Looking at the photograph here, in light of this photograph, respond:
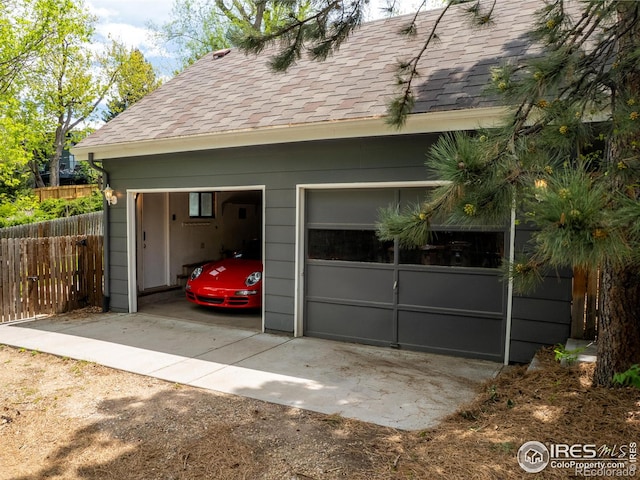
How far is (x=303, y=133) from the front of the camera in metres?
5.62

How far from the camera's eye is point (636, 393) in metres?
3.10

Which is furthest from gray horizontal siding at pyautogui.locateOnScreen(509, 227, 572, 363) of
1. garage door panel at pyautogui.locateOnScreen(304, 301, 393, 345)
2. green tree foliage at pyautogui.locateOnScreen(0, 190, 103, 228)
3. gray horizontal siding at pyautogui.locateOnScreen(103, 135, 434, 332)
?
green tree foliage at pyautogui.locateOnScreen(0, 190, 103, 228)

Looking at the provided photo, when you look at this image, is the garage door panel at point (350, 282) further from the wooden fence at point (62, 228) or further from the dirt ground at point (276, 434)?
the wooden fence at point (62, 228)

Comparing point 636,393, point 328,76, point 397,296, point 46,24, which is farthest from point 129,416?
point 46,24

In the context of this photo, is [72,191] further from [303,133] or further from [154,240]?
[303,133]

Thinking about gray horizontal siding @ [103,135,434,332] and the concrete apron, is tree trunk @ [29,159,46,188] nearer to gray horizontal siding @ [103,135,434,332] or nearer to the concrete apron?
gray horizontal siding @ [103,135,434,332]

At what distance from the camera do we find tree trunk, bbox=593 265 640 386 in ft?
10.7

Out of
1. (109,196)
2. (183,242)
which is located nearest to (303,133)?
(109,196)

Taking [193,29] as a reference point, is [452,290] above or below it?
below

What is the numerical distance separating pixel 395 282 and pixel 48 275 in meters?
5.50

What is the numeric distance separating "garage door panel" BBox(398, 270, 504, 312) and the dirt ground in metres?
1.07

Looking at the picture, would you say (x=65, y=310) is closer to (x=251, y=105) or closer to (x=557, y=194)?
(x=251, y=105)

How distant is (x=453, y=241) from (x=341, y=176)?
5.09ft

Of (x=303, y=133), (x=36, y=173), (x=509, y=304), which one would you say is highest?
(x=36, y=173)
